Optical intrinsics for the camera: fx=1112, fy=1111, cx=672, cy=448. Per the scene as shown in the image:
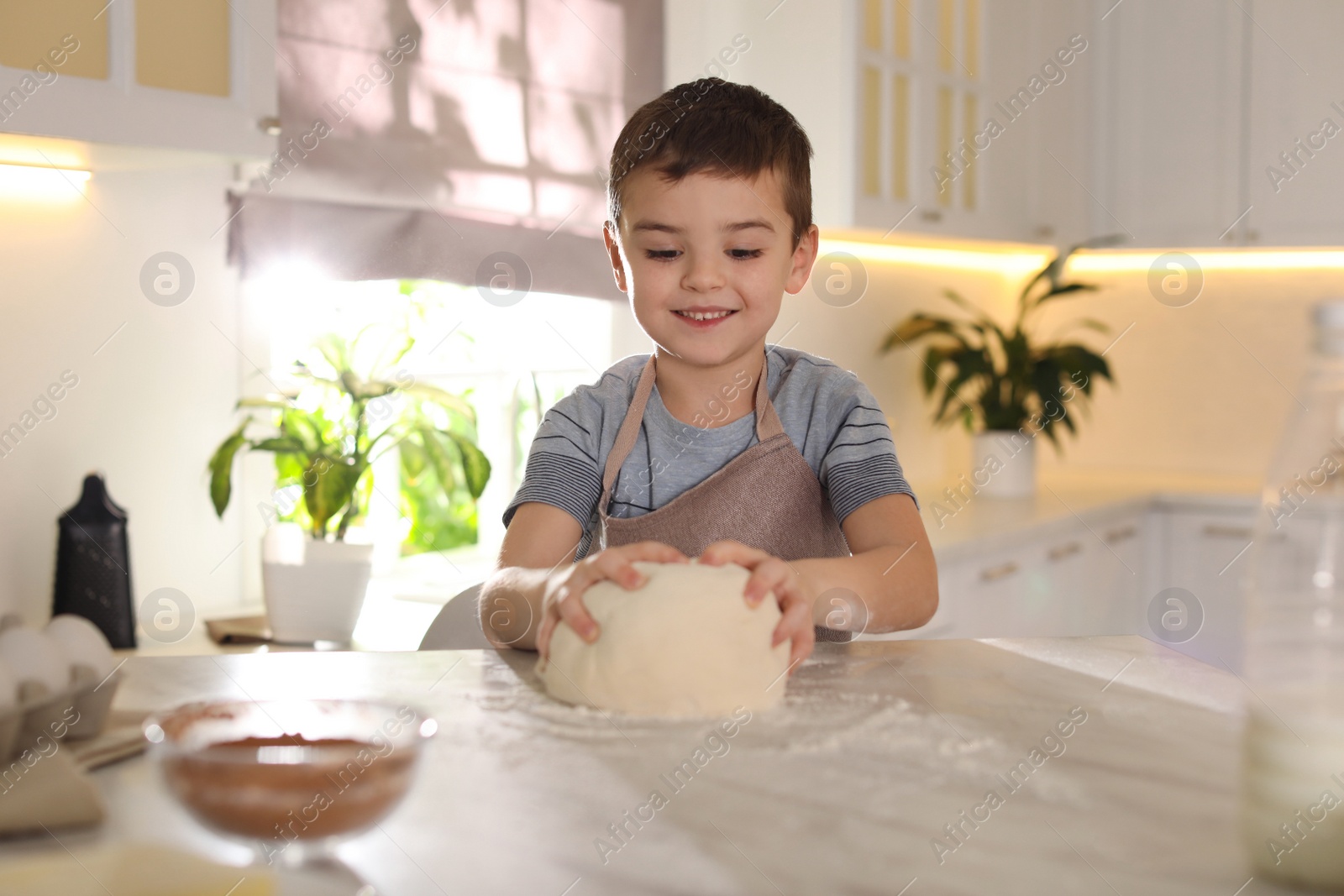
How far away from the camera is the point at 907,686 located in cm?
72

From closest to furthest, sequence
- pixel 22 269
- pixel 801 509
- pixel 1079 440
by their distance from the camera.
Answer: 1. pixel 801 509
2. pixel 22 269
3. pixel 1079 440

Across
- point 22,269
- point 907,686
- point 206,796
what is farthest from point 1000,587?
point 206,796

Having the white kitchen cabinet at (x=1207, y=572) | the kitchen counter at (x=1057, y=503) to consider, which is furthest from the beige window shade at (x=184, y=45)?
the white kitchen cabinet at (x=1207, y=572)

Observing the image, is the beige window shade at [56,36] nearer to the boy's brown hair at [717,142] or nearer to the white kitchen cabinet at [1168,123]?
→ the boy's brown hair at [717,142]

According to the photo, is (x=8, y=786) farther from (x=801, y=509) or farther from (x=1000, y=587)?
(x=1000, y=587)

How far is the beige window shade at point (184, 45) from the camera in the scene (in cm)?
124

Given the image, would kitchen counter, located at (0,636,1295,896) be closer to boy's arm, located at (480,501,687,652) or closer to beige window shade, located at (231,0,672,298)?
boy's arm, located at (480,501,687,652)

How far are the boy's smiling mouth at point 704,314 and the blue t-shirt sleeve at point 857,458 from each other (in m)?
0.16

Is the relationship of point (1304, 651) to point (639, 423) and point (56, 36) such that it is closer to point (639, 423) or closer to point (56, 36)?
point (639, 423)

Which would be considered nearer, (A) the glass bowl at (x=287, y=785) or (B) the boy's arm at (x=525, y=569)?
(A) the glass bowl at (x=287, y=785)

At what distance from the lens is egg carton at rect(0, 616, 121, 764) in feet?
1.70

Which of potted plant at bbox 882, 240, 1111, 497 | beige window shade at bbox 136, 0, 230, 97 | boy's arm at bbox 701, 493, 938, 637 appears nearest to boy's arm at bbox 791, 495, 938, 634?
boy's arm at bbox 701, 493, 938, 637

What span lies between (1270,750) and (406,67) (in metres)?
1.66

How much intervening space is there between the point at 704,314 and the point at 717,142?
6.6 inches
